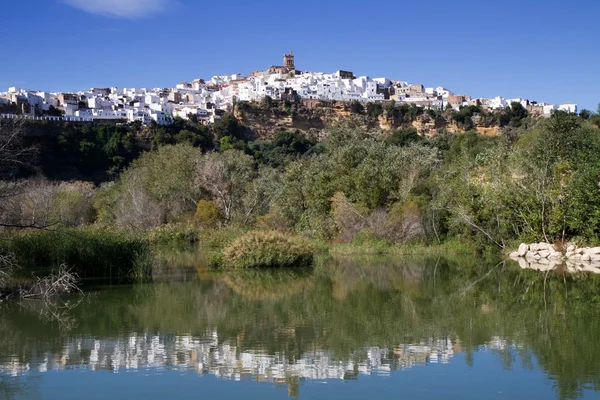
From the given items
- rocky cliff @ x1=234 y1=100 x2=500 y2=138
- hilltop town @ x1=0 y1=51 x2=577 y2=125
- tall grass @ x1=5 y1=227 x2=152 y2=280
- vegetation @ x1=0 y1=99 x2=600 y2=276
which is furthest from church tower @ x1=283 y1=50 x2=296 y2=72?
tall grass @ x1=5 y1=227 x2=152 y2=280

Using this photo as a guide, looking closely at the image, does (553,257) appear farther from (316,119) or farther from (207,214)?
(316,119)

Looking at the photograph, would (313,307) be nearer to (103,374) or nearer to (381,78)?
(103,374)

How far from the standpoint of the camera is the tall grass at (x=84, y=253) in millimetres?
16547

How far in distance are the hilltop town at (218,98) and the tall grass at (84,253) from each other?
7125 centimetres

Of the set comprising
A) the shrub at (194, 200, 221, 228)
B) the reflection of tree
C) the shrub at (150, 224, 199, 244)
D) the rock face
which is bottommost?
the reflection of tree

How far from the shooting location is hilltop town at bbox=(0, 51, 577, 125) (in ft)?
311

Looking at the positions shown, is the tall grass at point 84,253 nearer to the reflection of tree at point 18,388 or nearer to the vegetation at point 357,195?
the vegetation at point 357,195

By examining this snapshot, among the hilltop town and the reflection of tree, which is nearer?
the reflection of tree

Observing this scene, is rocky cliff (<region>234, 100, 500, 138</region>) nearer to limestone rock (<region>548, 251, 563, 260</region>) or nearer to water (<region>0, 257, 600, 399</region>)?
limestone rock (<region>548, 251, 563, 260</region>)

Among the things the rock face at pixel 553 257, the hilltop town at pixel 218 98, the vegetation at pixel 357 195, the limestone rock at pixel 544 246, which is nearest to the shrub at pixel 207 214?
the vegetation at pixel 357 195

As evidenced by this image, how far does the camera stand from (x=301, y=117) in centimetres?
10325

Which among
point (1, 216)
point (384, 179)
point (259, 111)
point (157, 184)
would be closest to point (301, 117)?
point (259, 111)

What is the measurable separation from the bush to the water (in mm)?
3809

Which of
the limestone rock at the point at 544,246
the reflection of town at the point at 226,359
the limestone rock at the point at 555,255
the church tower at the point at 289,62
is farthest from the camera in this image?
the church tower at the point at 289,62
